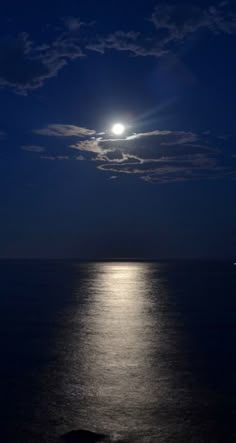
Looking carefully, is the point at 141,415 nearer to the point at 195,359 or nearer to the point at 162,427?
the point at 162,427

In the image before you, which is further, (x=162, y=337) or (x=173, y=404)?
(x=162, y=337)

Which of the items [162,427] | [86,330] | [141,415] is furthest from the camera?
[86,330]

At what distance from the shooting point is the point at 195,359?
130ft

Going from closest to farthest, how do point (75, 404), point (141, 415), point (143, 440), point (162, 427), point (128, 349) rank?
point (143, 440) → point (162, 427) → point (141, 415) → point (75, 404) → point (128, 349)

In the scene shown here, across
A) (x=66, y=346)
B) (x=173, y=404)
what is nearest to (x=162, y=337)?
(x=66, y=346)

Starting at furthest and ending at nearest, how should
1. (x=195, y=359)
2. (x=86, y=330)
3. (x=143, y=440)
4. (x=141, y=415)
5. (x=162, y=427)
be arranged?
(x=86, y=330)
(x=195, y=359)
(x=141, y=415)
(x=162, y=427)
(x=143, y=440)

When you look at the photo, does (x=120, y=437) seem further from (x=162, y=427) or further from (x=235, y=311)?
(x=235, y=311)

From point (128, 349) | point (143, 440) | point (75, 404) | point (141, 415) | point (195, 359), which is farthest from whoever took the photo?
point (128, 349)

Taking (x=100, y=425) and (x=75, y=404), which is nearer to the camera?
(x=100, y=425)

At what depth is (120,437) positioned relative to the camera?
21.8m

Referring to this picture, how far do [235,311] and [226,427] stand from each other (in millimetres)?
55304

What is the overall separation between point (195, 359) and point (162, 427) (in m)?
16.9

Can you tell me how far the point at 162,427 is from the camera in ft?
76.9

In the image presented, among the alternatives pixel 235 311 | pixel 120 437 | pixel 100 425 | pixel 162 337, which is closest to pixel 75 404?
pixel 100 425
